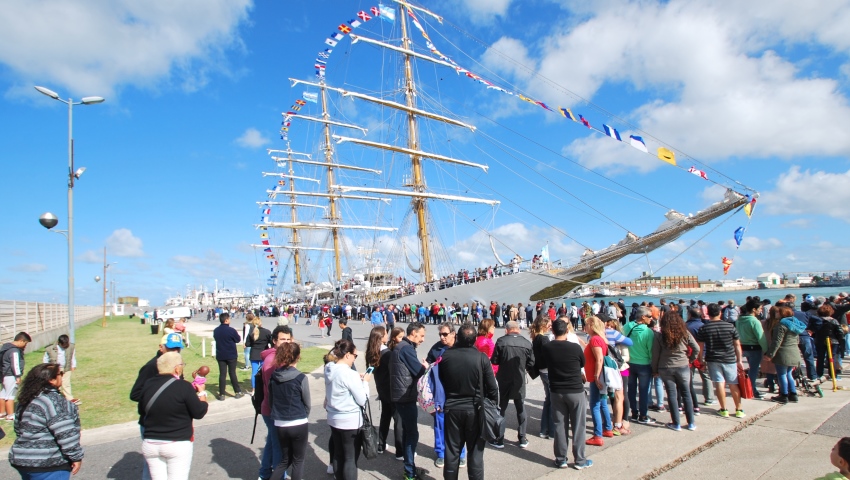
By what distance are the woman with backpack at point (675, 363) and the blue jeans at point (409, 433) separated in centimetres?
338

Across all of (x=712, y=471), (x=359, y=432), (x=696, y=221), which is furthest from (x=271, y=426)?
(x=696, y=221)

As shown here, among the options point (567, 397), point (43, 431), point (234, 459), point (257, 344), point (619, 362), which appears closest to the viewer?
point (43, 431)

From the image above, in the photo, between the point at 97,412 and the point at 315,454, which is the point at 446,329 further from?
the point at 97,412

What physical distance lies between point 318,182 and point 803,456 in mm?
58215

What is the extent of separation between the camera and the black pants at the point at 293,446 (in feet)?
13.8

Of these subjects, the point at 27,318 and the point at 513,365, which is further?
the point at 27,318

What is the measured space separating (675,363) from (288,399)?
4777 mm

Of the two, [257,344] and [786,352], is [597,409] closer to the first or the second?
[786,352]

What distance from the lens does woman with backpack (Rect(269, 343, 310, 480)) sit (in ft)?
13.7

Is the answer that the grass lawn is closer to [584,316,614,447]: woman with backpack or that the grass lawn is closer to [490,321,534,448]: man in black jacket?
[490,321,534,448]: man in black jacket

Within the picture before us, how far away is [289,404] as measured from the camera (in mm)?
4168

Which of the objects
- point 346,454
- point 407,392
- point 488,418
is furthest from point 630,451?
point 346,454

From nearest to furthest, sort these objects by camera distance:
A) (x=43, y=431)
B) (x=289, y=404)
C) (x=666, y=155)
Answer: (x=43, y=431), (x=289, y=404), (x=666, y=155)

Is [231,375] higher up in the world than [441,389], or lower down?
lower down
